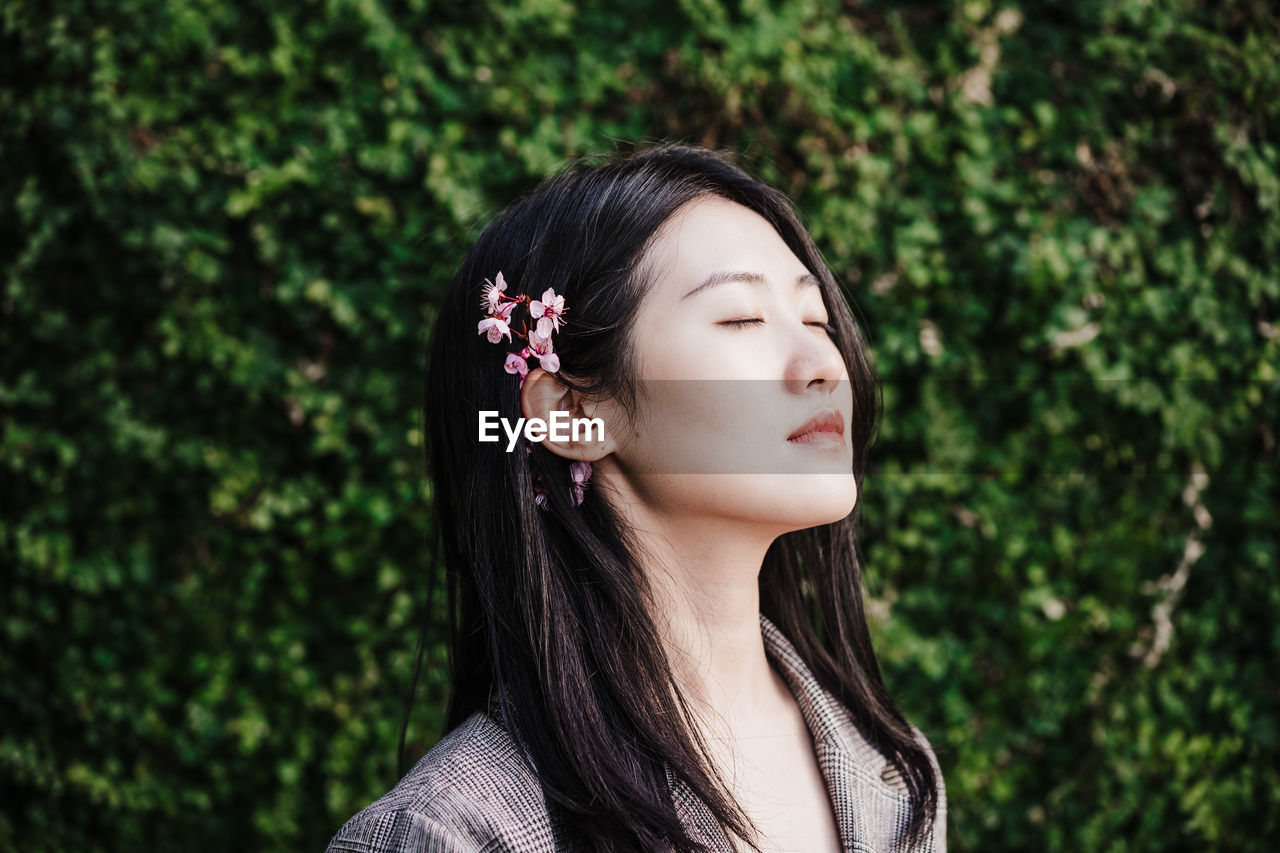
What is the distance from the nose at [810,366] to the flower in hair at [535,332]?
13.3 inches

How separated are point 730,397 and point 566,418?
10.1 inches

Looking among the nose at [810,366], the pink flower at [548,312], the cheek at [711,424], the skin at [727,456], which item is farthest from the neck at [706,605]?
the pink flower at [548,312]

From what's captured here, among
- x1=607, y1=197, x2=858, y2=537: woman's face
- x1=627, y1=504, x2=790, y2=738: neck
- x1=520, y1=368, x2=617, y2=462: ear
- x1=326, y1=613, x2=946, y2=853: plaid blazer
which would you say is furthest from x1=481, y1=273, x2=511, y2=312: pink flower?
x1=326, y1=613, x2=946, y2=853: plaid blazer

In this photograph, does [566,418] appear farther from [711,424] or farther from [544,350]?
[711,424]

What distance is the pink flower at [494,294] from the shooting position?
153cm

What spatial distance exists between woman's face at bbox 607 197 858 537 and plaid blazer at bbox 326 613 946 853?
0.41 metres

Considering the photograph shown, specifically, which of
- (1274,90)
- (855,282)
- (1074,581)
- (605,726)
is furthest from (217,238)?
(1274,90)

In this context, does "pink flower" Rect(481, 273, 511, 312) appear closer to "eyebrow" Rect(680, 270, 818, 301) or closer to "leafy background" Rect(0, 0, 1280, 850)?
"eyebrow" Rect(680, 270, 818, 301)

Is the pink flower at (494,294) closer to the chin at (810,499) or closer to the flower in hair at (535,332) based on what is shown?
the flower in hair at (535,332)

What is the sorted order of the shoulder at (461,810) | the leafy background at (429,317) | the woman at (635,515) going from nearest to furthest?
the shoulder at (461,810) < the woman at (635,515) < the leafy background at (429,317)

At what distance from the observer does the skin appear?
1443mm

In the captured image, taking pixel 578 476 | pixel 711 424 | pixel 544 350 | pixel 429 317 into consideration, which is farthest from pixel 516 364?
pixel 429 317

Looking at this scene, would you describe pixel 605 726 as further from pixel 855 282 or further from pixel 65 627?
pixel 65 627

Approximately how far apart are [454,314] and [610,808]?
79cm
